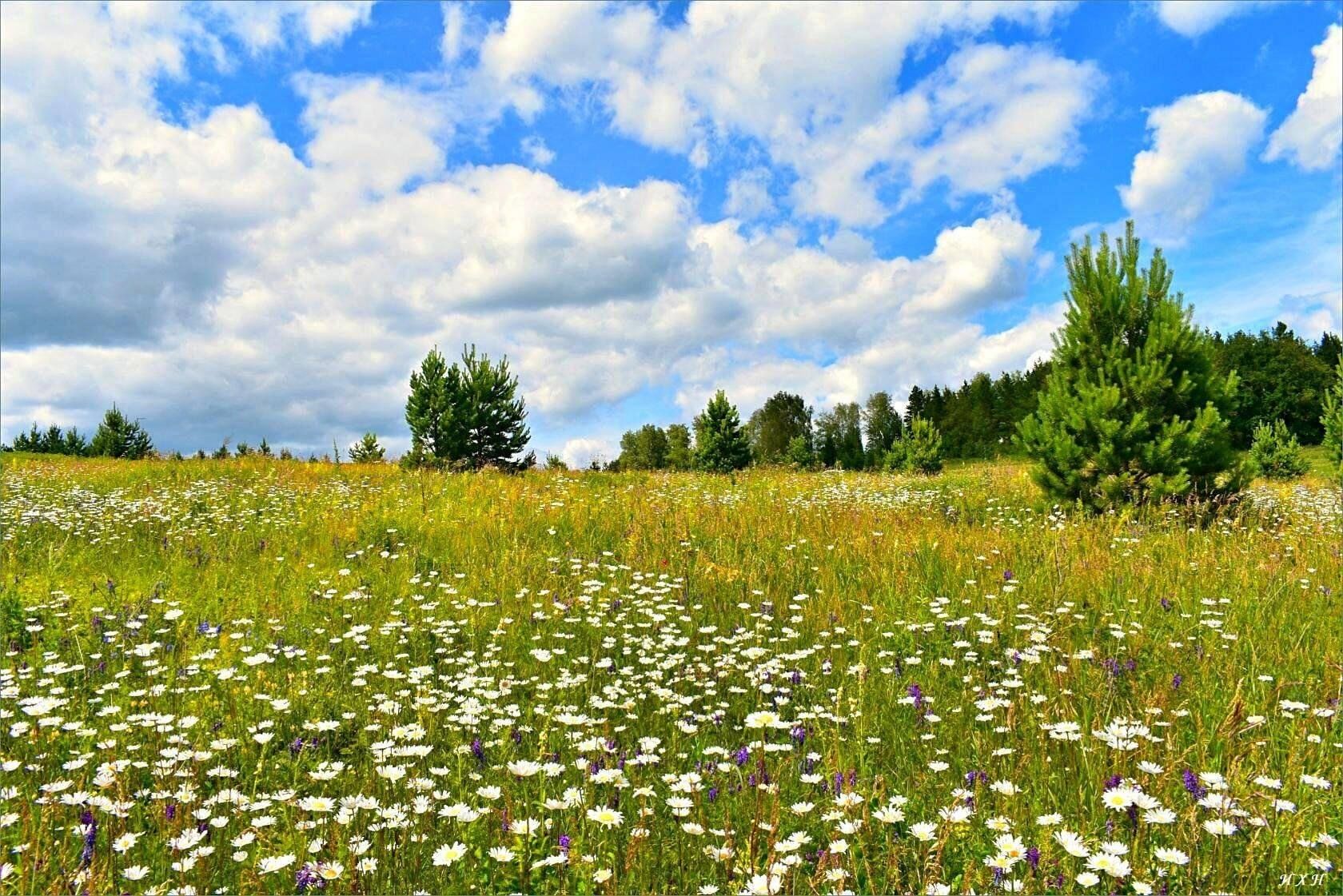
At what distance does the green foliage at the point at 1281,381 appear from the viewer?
211 ft

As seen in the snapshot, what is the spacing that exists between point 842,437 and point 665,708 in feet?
305

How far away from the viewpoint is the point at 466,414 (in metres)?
22.3

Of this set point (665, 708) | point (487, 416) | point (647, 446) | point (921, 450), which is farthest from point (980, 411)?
point (665, 708)

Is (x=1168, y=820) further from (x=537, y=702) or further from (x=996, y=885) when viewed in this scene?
(x=537, y=702)

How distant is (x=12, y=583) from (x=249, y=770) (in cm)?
550

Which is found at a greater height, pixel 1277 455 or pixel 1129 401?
pixel 1129 401

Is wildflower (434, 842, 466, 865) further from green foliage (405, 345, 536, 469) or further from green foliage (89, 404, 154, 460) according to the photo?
green foliage (89, 404, 154, 460)

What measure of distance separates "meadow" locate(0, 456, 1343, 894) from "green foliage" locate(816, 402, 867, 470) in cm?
6487

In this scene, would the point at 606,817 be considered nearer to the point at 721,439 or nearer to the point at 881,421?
the point at 721,439

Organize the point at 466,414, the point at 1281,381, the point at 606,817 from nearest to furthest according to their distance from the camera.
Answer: the point at 606,817 < the point at 466,414 < the point at 1281,381

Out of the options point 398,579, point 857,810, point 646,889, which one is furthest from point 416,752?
point 398,579

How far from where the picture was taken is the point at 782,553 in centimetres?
823

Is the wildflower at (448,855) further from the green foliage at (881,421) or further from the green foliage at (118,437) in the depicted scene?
the green foliage at (881,421)

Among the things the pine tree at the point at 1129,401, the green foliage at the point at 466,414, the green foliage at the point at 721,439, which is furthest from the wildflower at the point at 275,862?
the green foliage at the point at 721,439
